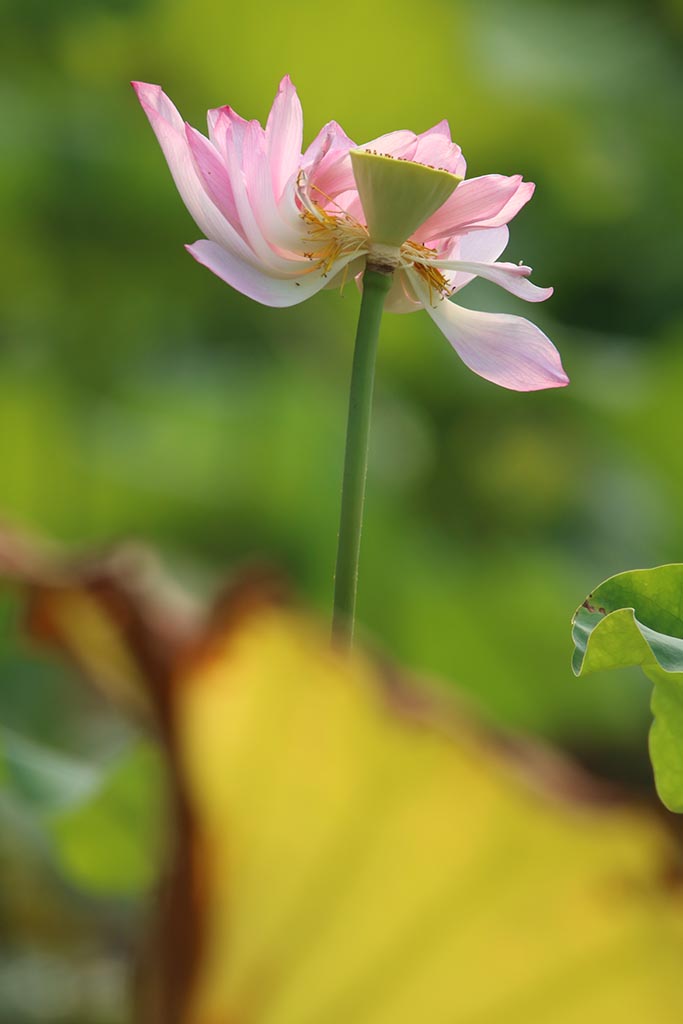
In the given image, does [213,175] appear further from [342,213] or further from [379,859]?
[379,859]

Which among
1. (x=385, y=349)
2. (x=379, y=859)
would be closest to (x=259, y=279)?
(x=379, y=859)

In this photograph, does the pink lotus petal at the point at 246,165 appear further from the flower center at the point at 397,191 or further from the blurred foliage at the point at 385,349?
the blurred foliage at the point at 385,349

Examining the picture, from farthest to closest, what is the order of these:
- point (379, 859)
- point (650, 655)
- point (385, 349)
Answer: point (385, 349)
point (650, 655)
point (379, 859)

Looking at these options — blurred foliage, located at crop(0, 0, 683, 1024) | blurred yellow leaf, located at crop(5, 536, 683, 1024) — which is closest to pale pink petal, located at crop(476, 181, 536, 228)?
blurred yellow leaf, located at crop(5, 536, 683, 1024)

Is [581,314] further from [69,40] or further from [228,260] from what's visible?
[228,260]

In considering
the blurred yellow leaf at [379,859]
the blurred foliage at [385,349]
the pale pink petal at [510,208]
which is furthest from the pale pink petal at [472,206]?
the blurred foliage at [385,349]
